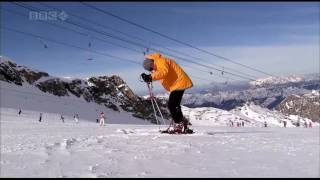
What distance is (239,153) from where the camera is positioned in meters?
8.61

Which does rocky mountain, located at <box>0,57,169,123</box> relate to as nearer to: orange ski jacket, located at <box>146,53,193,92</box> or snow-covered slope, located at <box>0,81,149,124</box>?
snow-covered slope, located at <box>0,81,149,124</box>

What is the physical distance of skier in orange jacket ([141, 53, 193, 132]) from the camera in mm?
13070

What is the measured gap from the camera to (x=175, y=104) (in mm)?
13602

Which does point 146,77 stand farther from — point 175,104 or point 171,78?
point 175,104

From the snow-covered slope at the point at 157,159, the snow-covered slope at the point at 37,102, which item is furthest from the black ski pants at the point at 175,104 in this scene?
the snow-covered slope at the point at 37,102

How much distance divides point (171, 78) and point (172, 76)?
0.23ft

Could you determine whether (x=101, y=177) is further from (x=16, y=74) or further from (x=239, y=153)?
(x=16, y=74)

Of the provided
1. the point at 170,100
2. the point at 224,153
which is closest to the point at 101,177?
the point at 224,153

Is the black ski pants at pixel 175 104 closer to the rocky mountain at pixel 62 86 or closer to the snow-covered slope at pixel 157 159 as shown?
the snow-covered slope at pixel 157 159

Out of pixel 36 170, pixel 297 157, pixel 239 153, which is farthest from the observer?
pixel 239 153

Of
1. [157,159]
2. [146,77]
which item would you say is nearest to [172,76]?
[146,77]

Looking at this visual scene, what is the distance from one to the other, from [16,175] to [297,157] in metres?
4.85

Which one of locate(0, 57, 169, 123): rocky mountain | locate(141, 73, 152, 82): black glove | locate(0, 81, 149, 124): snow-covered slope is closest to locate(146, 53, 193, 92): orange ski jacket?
locate(141, 73, 152, 82): black glove

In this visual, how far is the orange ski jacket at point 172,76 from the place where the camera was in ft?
43.2
